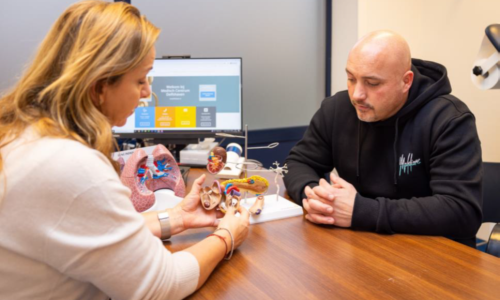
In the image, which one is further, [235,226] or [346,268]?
[235,226]

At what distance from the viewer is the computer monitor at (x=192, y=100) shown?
2.13m

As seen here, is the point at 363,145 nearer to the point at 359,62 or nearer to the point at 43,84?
the point at 359,62

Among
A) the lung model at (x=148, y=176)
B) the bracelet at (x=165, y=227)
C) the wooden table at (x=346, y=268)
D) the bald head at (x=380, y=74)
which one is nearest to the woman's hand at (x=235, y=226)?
the wooden table at (x=346, y=268)

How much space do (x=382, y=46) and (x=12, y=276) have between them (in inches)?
51.5

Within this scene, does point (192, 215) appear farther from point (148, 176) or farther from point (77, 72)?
point (77, 72)

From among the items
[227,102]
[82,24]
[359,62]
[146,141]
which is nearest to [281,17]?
[227,102]

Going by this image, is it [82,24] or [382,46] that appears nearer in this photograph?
[82,24]

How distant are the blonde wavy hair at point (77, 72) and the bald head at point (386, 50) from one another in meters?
0.88

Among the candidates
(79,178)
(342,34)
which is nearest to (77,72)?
(79,178)

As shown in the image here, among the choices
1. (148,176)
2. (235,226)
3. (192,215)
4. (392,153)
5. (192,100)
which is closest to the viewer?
(235,226)

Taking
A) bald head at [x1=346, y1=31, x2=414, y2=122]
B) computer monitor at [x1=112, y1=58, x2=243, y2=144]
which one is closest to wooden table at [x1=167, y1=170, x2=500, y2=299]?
bald head at [x1=346, y1=31, x2=414, y2=122]

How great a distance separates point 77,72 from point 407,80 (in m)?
1.19

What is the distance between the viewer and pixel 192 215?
3.85 ft

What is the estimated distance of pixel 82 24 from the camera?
81 centimetres
